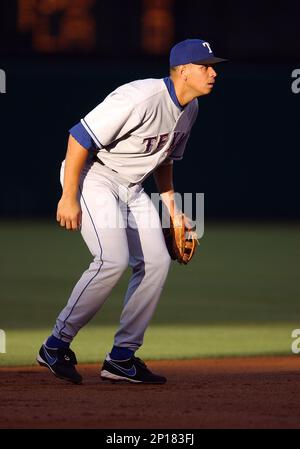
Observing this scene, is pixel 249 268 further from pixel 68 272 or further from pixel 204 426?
pixel 204 426

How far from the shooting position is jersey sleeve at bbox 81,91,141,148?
536cm

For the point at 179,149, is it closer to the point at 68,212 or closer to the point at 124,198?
the point at 124,198

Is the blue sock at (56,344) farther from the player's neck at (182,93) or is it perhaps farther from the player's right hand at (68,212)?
the player's neck at (182,93)

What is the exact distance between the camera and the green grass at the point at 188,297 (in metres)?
7.49

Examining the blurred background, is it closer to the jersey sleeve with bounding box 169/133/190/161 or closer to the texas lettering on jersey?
the jersey sleeve with bounding box 169/133/190/161

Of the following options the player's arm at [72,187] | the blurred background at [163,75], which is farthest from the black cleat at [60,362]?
the blurred background at [163,75]

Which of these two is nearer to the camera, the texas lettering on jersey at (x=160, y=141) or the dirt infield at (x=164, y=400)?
the dirt infield at (x=164, y=400)

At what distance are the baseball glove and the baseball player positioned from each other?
15.4 inches

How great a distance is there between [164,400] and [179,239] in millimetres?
1109

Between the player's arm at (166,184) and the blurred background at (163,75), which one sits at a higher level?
the player's arm at (166,184)

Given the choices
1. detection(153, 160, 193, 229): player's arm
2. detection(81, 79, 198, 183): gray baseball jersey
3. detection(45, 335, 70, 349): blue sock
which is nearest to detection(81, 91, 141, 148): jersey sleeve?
detection(81, 79, 198, 183): gray baseball jersey

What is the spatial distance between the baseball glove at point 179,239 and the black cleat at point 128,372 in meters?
0.72

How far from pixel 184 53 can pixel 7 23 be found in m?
11.7

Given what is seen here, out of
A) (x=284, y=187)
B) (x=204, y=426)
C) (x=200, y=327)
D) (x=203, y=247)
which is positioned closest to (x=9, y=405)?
(x=204, y=426)
